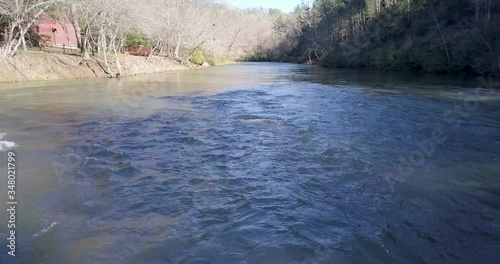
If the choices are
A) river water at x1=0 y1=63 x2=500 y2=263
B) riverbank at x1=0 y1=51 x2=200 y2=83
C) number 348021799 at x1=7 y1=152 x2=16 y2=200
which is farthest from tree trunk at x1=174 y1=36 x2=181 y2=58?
number 348021799 at x1=7 y1=152 x2=16 y2=200

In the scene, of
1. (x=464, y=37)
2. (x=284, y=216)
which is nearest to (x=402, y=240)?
(x=284, y=216)

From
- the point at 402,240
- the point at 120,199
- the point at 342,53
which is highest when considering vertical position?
the point at 342,53

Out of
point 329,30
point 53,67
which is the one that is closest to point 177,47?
point 53,67

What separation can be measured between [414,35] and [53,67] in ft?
136

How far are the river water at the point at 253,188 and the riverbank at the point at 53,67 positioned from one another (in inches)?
617

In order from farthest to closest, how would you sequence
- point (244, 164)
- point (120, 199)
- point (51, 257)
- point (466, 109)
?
point (466, 109), point (244, 164), point (120, 199), point (51, 257)

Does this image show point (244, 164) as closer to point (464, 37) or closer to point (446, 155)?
point (446, 155)

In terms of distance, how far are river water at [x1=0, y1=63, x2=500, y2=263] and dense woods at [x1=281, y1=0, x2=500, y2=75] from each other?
2411cm

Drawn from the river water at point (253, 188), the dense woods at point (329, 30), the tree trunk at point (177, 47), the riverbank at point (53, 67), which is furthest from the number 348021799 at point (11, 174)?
the tree trunk at point (177, 47)

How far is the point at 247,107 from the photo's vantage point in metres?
17.0

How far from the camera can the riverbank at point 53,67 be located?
27.2 metres

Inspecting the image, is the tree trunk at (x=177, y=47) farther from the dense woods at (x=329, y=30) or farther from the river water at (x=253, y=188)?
the river water at (x=253, y=188)

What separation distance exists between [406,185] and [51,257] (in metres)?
6.03

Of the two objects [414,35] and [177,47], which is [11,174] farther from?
[414,35]
